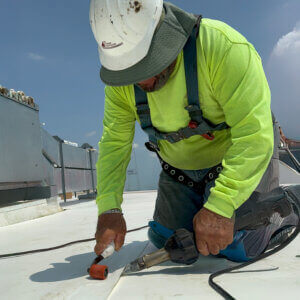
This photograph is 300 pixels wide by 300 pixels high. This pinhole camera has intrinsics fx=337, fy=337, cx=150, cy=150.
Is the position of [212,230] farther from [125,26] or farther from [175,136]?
[125,26]

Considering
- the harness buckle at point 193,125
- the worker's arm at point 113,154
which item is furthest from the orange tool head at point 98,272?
the harness buckle at point 193,125

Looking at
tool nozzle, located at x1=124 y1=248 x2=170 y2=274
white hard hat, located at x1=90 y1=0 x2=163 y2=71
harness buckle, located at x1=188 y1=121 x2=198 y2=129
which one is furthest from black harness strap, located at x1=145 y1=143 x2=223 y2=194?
white hard hat, located at x1=90 y1=0 x2=163 y2=71

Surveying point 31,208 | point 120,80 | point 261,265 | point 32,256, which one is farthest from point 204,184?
point 31,208

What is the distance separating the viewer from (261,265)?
1.42 m

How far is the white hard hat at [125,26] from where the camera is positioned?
1255 mm

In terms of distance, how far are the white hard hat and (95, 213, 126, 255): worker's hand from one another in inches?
27.5

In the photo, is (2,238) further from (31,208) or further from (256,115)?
(256,115)

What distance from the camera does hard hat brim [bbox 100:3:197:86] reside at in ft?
4.21

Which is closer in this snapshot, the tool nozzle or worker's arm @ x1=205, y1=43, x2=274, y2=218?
worker's arm @ x1=205, y1=43, x2=274, y2=218

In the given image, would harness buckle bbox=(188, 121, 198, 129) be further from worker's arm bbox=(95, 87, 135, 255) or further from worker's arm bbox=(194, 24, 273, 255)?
worker's arm bbox=(95, 87, 135, 255)

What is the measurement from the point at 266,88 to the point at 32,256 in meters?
1.51

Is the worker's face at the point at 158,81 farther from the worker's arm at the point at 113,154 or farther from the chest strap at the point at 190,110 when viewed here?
the worker's arm at the point at 113,154

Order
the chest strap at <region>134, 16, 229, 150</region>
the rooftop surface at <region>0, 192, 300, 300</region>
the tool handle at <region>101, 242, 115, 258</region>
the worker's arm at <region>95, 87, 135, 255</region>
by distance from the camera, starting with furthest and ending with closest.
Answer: the worker's arm at <region>95, 87, 135, 255</region>, the tool handle at <region>101, 242, 115, 258</region>, the chest strap at <region>134, 16, 229, 150</region>, the rooftop surface at <region>0, 192, 300, 300</region>

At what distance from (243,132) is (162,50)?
44cm
